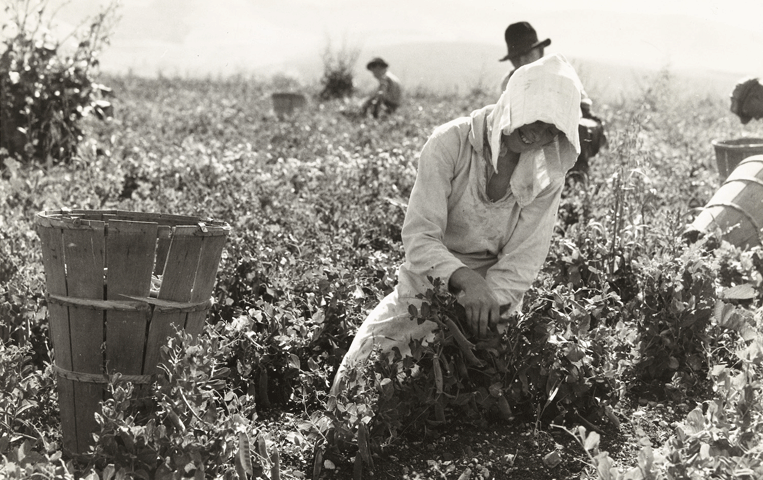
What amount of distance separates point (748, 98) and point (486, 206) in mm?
3730

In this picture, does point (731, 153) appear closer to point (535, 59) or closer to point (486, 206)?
point (535, 59)

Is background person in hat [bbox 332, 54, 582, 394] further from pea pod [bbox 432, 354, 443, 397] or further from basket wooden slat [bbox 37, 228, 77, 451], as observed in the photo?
basket wooden slat [bbox 37, 228, 77, 451]

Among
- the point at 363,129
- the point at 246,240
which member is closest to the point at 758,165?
the point at 246,240

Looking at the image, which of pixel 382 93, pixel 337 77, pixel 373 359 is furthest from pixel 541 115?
pixel 337 77

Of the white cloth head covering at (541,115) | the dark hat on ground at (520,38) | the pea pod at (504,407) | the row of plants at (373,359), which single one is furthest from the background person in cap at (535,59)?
the pea pod at (504,407)

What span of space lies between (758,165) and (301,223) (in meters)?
2.74

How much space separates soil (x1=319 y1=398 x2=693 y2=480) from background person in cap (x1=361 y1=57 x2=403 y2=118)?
922 centimetres

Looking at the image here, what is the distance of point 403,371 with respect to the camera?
2.75 meters

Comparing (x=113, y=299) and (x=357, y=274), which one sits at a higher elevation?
(x=113, y=299)

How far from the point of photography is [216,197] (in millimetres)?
5027

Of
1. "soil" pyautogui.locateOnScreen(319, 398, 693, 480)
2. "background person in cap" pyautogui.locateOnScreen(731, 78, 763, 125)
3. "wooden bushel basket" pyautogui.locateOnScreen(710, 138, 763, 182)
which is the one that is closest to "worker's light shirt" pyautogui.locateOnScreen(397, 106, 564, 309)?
"soil" pyautogui.locateOnScreen(319, 398, 693, 480)

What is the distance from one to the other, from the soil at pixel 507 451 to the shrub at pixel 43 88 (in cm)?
502

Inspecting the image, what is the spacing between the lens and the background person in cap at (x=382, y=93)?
11.8 meters

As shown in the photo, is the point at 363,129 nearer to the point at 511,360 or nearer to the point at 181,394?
the point at 511,360
